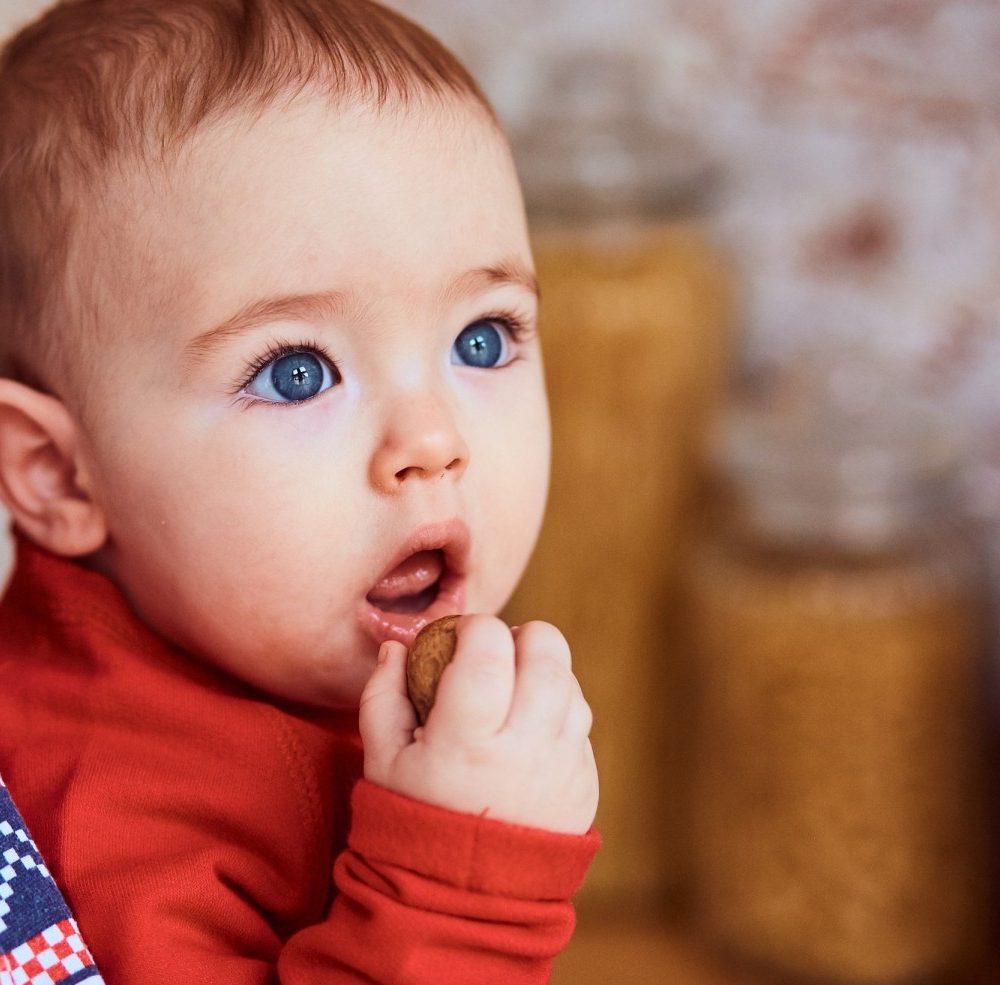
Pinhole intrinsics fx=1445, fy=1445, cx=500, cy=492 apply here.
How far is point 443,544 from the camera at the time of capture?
597 millimetres

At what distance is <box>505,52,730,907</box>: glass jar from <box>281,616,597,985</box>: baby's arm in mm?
923

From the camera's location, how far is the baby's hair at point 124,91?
1.93ft

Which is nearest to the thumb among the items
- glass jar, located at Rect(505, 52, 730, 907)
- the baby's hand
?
the baby's hand

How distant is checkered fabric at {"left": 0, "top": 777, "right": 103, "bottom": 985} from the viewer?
547mm

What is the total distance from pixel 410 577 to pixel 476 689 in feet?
0.34

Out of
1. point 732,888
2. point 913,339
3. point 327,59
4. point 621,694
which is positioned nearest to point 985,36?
point 913,339

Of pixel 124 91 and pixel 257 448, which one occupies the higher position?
pixel 124 91

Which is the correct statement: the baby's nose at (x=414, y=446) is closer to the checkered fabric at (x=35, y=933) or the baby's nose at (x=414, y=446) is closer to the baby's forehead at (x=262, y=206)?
the baby's forehead at (x=262, y=206)

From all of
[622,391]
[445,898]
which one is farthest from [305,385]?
[622,391]

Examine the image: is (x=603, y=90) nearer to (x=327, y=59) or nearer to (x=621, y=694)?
(x=621, y=694)

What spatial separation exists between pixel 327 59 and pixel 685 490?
40.8 inches

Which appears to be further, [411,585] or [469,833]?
[411,585]

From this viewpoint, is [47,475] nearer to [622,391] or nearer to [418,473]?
[418,473]

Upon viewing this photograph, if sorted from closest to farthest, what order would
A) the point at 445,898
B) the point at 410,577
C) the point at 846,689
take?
the point at 445,898 < the point at 410,577 < the point at 846,689
